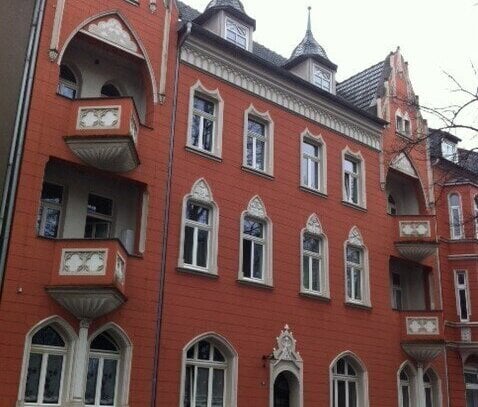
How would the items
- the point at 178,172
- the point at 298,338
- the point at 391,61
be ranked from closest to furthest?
the point at 178,172 → the point at 298,338 → the point at 391,61

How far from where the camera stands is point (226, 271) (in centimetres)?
1739

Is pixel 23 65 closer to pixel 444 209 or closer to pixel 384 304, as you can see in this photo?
pixel 384 304

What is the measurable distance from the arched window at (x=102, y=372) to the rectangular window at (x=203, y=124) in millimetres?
6063

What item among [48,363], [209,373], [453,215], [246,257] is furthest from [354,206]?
[48,363]

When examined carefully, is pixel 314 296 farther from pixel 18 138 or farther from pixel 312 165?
pixel 18 138

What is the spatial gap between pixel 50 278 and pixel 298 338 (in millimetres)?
7673

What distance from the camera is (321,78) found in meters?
23.2

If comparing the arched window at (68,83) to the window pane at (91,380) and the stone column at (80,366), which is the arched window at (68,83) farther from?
the window pane at (91,380)

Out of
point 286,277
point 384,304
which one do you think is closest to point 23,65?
point 286,277

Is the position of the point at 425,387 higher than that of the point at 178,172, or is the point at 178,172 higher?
the point at 178,172

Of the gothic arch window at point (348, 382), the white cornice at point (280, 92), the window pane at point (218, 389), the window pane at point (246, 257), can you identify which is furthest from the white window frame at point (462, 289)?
the window pane at point (218, 389)

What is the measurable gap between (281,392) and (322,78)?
443 inches

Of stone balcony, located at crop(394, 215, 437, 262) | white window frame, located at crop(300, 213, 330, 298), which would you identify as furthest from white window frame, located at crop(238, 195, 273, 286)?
stone balcony, located at crop(394, 215, 437, 262)

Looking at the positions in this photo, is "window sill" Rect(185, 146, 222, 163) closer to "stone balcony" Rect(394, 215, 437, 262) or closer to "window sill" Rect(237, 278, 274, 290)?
"window sill" Rect(237, 278, 274, 290)
